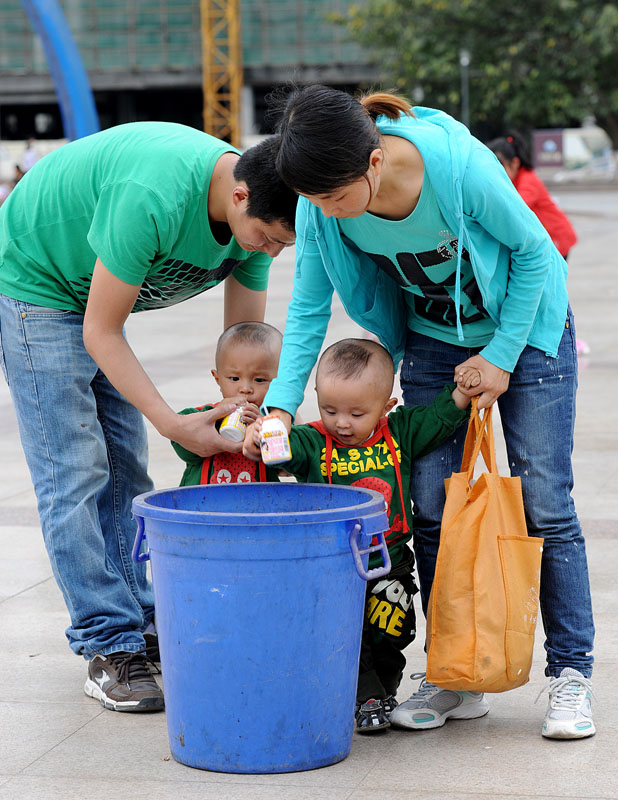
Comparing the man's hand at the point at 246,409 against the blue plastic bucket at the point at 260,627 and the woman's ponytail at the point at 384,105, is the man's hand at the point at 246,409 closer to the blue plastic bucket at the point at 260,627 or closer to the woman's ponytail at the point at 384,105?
the blue plastic bucket at the point at 260,627

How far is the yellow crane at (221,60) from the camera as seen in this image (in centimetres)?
4778

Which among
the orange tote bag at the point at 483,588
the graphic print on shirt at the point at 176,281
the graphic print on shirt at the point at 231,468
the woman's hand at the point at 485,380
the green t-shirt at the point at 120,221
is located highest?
the green t-shirt at the point at 120,221

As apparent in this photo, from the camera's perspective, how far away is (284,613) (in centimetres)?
256

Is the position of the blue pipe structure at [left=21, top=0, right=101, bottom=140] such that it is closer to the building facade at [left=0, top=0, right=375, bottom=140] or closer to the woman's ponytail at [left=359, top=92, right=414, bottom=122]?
the woman's ponytail at [left=359, top=92, right=414, bottom=122]

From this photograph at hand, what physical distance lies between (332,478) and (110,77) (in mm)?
49041

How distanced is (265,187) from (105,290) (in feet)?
1.54

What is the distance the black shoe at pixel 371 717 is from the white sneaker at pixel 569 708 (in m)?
0.40

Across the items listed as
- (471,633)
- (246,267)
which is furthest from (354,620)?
(246,267)

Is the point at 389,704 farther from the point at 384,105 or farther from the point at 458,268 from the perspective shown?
the point at 384,105

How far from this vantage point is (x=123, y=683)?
126 inches

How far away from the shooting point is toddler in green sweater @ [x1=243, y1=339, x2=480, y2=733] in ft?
9.86

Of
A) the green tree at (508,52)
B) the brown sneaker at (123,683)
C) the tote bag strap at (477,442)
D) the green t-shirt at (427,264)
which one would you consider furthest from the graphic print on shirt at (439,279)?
the green tree at (508,52)

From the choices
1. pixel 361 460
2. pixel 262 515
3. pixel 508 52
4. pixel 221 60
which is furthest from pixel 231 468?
pixel 221 60

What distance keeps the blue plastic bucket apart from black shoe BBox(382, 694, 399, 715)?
0.89 feet
